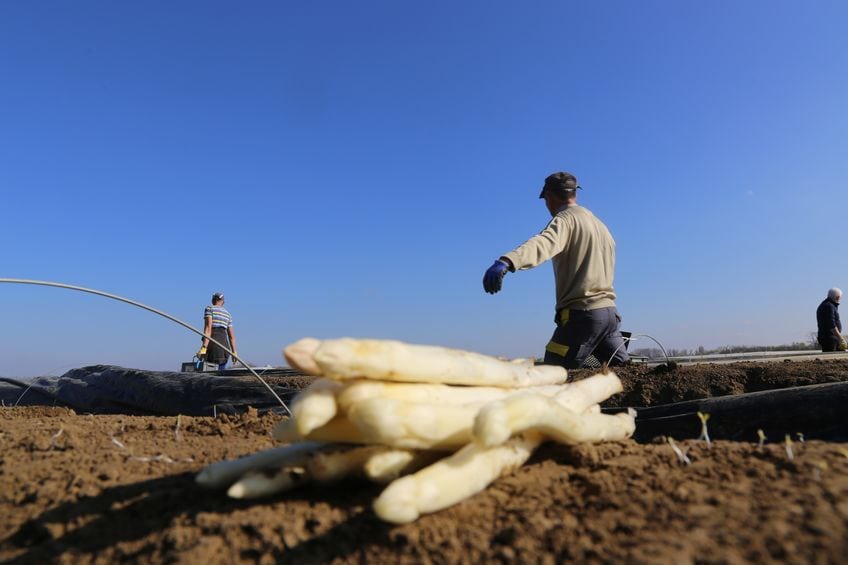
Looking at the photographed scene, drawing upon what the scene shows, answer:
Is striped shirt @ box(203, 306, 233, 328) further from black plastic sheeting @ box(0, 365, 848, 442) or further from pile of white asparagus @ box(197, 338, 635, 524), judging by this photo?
pile of white asparagus @ box(197, 338, 635, 524)

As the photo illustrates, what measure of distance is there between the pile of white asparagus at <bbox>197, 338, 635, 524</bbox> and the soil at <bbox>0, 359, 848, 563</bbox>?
0.23 ft

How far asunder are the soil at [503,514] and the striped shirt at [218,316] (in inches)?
291

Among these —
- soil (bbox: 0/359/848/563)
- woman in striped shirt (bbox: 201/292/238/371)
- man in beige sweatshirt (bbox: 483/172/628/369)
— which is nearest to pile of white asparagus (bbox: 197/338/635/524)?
soil (bbox: 0/359/848/563)

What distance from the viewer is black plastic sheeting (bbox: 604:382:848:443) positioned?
2697 mm

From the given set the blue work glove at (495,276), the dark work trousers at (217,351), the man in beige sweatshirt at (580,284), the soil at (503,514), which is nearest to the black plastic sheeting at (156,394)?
the blue work glove at (495,276)

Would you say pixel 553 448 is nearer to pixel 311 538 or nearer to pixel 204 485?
pixel 311 538

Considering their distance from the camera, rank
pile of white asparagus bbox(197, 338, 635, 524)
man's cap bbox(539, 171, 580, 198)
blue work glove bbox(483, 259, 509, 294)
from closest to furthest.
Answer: pile of white asparagus bbox(197, 338, 635, 524) → blue work glove bbox(483, 259, 509, 294) → man's cap bbox(539, 171, 580, 198)

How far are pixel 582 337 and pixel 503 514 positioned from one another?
11.2 feet

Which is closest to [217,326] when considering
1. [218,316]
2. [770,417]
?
[218,316]

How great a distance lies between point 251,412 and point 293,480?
176 centimetres

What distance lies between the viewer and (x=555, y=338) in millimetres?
4668

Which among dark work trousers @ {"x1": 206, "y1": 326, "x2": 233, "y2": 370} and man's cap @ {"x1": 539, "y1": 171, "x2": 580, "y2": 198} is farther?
dark work trousers @ {"x1": 206, "y1": 326, "x2": 233, "y2": 370}

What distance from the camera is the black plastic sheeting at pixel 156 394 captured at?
195 inches

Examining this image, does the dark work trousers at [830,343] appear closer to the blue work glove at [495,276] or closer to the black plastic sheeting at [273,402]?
the black plastic sheeting at [273,402]
